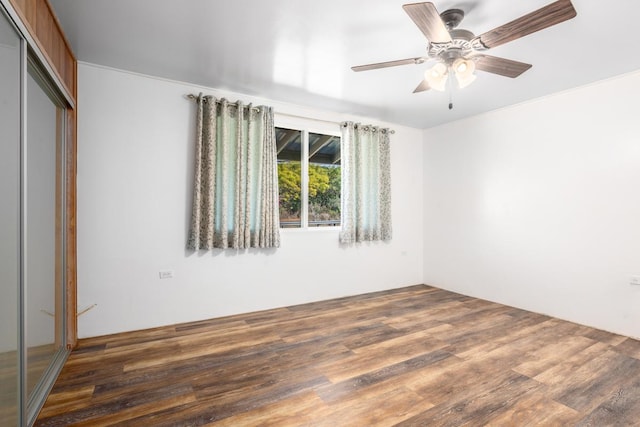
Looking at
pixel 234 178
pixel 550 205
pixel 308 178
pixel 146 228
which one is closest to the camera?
pixel 146 228

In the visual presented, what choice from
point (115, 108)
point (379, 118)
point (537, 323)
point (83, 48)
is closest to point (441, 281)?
point (537, 323)

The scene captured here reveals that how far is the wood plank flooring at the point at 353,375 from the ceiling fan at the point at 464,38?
7.18 feet

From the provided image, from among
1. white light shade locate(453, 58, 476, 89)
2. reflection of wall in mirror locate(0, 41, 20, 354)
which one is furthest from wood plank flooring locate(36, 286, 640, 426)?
white light shade locate(453, 58, 476, 89)

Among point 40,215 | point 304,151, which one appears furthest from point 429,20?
point 40,215

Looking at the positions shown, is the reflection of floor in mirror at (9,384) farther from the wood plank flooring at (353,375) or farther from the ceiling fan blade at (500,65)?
the ceiling fan blade at (500,65)

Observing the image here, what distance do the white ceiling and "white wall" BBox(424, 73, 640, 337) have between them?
0.40 meters

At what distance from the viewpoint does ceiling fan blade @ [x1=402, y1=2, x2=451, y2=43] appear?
1.65 m

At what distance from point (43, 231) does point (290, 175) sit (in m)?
2.61

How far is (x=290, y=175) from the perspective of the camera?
4.20 metres

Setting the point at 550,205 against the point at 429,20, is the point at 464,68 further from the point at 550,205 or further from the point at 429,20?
the point at 550,205

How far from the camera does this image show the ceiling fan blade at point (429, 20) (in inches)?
65.0

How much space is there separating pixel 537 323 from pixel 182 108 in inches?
179

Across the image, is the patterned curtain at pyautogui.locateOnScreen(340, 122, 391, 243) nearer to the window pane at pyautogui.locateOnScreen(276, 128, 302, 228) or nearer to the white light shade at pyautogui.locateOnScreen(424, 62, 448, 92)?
the window pane at pyautogui.locateOnScreen(276, 128, 302, 228)

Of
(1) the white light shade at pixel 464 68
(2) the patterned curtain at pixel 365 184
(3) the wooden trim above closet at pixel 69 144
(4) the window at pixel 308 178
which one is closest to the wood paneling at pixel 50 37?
(3) the wooden trim above closet at pixel 69 144
